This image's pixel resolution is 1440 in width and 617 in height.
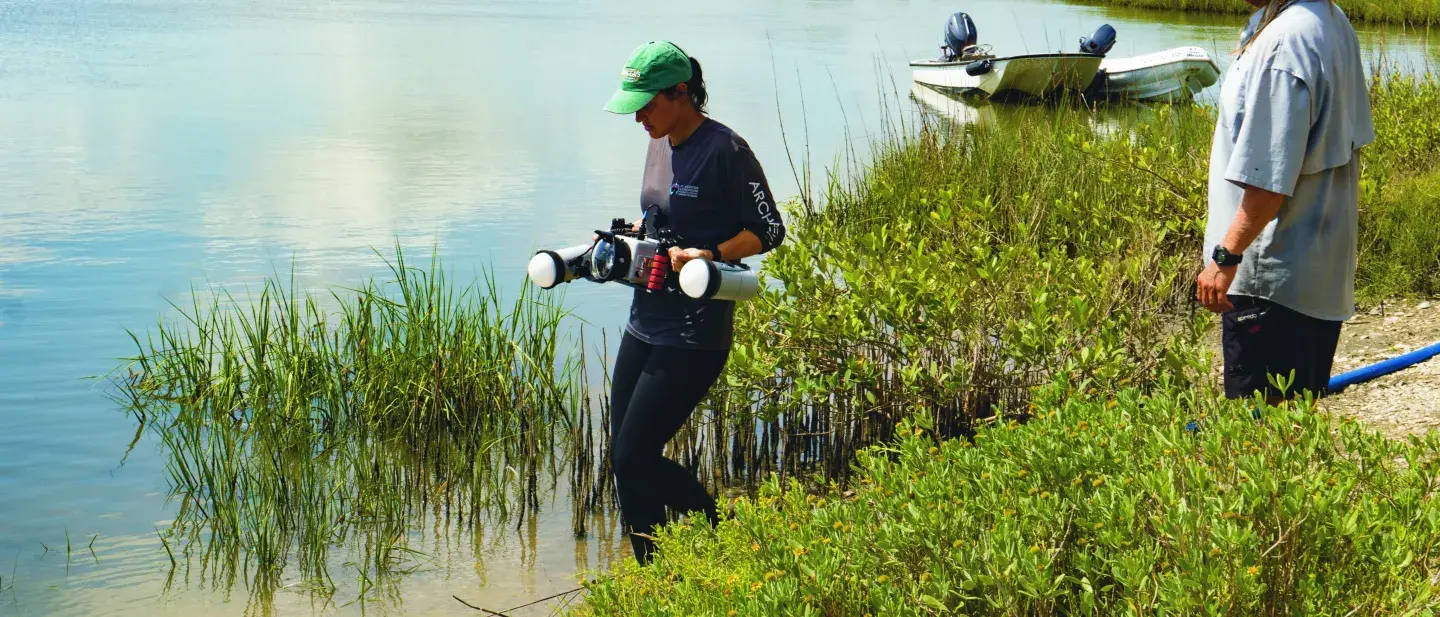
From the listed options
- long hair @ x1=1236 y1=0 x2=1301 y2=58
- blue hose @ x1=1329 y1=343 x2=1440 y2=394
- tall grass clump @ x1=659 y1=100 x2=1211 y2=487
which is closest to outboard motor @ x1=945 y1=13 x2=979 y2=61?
tall grass clump @ x1=659 y1=100 x2=1211 y2=487

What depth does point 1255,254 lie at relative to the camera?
11.5 ft

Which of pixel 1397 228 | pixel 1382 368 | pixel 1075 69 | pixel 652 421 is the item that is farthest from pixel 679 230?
pixel 1075 69

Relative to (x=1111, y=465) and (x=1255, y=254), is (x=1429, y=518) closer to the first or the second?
(x=1111, y=465)

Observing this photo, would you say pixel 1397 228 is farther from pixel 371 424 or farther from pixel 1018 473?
pixel 371 424

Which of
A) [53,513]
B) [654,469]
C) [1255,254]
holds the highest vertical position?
[1255,254]

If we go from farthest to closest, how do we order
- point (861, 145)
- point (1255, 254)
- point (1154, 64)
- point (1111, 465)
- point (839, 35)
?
1. point (839, 35)
2. point (1154, 64)
3. point (861, 145)
4. point (1255, 254)
5. point (1111, 465)

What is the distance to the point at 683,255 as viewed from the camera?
3699mm

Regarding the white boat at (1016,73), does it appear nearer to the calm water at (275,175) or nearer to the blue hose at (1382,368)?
the calm water at (275,175)

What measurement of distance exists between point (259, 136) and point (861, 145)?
745cm

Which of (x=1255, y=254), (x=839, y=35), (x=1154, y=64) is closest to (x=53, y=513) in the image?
(x=1255, y=254)

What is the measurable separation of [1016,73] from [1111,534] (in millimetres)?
18341

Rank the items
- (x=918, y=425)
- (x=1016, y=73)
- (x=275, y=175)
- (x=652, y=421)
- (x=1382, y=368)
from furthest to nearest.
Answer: (x=1016, y=73) → (x=275, y=175) → (x=918, y=425) → (x=1382, y=368) → (x=652, y=421)

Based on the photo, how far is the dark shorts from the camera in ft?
11.6

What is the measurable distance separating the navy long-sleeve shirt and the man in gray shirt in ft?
4.20
